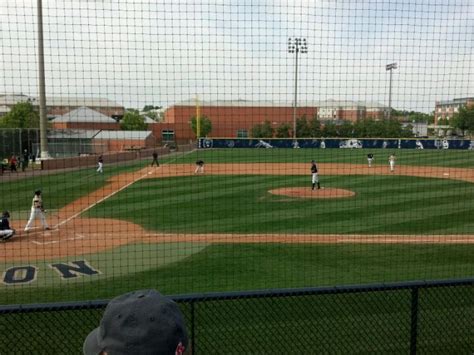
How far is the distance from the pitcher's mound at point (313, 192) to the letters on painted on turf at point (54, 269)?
12.0m

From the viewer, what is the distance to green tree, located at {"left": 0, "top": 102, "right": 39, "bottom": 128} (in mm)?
45875

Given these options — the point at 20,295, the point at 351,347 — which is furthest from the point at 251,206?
the point at 351,347

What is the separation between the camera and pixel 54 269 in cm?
1018

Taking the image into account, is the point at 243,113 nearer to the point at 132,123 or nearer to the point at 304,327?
the point at 304,327

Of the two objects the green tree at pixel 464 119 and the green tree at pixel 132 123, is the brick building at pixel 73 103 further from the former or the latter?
the green tree at pixel 464 119

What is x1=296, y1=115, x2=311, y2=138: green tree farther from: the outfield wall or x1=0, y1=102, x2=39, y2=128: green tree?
x1=0, y1=102, x2=39, y2=128: green tree

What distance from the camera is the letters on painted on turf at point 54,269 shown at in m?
9.49

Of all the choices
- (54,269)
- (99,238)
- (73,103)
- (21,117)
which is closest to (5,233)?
(99,238)

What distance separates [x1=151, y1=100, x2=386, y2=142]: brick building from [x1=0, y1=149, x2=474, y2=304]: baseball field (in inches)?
122

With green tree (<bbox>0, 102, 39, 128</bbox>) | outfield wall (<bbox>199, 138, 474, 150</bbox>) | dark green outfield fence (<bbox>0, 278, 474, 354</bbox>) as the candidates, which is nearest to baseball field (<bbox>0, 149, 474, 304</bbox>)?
dark green outfield fence (<bbox>0, 278, 474, 354</bbox>)

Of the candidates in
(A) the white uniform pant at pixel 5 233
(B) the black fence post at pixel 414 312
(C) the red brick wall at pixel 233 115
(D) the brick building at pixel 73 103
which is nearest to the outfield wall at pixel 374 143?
(D) the brick building at pixel 73 103

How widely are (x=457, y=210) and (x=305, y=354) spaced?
43.0 ft

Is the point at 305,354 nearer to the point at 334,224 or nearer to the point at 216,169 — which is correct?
the point at 334,224

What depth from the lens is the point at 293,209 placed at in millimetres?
17531
